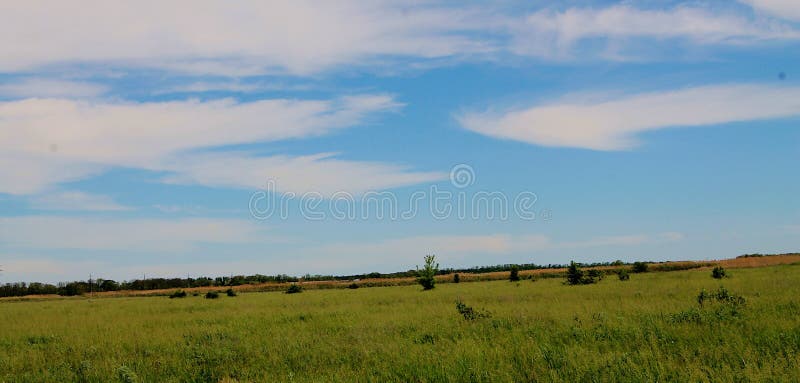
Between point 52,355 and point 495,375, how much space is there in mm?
14114

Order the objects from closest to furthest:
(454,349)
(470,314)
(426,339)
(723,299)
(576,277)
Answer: (454,349) < (426,339) < (470,314) < (723,299) < (576,277)

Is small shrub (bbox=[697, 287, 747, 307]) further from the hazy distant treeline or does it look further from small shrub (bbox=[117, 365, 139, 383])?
the hazy distant treeline

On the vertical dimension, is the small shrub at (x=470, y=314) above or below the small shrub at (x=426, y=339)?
above

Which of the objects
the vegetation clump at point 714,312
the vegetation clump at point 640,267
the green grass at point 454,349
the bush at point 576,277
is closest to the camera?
the green grass at point 454,349

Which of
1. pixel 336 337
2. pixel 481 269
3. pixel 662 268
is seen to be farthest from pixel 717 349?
pixel 481 269

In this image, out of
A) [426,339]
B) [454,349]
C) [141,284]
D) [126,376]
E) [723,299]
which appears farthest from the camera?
[141,284]

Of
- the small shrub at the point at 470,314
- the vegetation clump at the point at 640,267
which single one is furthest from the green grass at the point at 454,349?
the vegetation clump at the point at 640,267

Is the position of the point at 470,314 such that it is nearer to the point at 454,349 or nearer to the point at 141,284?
the point at 454,349

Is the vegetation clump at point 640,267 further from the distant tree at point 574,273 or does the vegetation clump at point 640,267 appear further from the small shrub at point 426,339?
the small shrub at point 426,339

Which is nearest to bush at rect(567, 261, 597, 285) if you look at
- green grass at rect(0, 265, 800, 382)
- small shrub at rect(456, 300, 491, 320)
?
green grass at rect(0, 265, 800, 382)

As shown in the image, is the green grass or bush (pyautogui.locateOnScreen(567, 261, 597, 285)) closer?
the green grass

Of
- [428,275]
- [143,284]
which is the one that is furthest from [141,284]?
[428,275]

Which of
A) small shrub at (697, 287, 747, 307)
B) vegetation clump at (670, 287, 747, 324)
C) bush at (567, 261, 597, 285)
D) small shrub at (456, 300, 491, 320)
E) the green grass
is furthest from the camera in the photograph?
bush at (567, 261, 597, 285)

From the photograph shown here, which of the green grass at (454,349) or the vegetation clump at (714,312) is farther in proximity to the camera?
the vegetation clump at (714,312)
